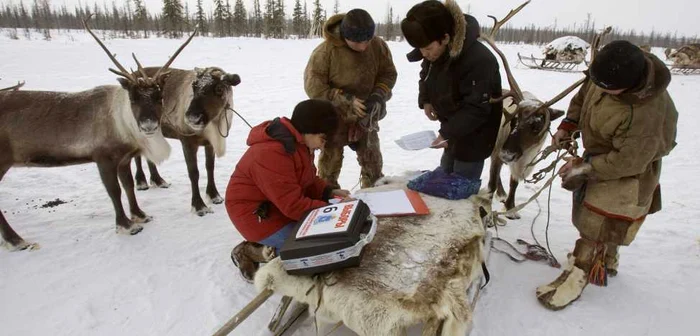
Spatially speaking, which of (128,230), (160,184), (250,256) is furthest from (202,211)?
(250,256)

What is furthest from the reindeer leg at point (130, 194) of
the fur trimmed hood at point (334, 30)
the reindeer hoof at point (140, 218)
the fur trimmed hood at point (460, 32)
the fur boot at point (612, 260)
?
the fur boot at point (612, 260)

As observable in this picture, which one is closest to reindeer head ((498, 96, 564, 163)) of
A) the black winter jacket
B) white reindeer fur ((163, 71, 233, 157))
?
→ the black winter jacket

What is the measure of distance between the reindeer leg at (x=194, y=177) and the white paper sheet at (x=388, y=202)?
1892 millimetres

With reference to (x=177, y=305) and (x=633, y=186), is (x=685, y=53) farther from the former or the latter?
(x=177, y=305)

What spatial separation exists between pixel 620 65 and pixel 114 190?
3.83 m

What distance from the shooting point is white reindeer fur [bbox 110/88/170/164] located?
3279 mm

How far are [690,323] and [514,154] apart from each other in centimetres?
147

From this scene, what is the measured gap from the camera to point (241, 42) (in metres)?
22.2

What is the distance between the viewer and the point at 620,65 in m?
1.86

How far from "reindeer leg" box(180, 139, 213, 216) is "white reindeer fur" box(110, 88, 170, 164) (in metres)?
0.33

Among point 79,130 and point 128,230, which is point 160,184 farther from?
point 79,130

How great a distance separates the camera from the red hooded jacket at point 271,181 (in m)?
2.07

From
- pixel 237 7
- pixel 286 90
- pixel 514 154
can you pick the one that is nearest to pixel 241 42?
pixel 286 90

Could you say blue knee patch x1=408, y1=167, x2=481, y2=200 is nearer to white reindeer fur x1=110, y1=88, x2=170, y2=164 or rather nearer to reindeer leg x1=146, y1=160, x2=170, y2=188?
white reindeer fur x1=110, y1=88, x2=170, y2=164
